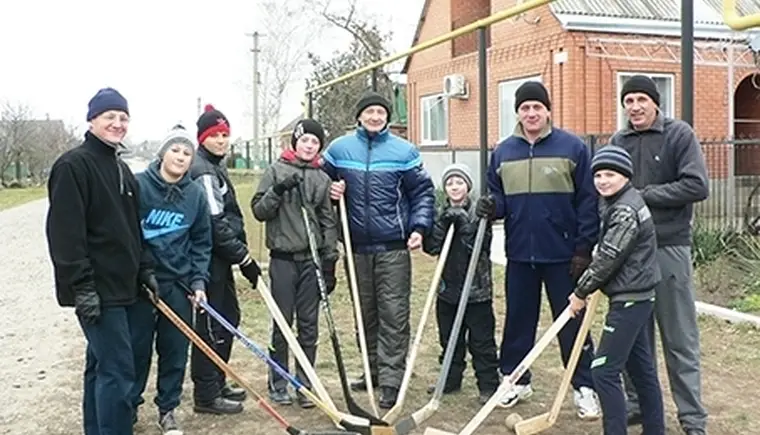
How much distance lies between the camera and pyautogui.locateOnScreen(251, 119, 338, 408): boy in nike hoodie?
4762mm

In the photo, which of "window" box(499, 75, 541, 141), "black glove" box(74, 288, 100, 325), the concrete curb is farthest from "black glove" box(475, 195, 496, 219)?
"window" box(499, 75, 541, 141)

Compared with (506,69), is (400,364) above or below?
below

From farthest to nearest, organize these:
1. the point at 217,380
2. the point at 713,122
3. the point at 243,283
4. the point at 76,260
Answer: the point at 713,122, the point at 243,283, the point at 217,380, the point at 76,260

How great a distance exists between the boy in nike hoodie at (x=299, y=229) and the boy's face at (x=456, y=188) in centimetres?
73

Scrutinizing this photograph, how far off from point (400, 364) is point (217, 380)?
111 cm

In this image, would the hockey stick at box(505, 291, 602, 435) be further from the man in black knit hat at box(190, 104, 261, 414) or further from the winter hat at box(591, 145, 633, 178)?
the man in black knit hat at box(190, 104, 261, 414)

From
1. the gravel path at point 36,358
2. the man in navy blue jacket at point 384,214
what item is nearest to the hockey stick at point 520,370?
the man in navy blue jacket at point 384,214

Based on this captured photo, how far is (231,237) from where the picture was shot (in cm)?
462

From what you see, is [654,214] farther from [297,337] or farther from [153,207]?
[153,207]

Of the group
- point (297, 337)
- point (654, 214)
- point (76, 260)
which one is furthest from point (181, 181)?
point (654, 214)

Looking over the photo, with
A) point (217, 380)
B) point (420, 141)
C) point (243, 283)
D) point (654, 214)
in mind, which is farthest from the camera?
point (420, 141)

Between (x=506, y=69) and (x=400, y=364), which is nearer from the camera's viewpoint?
(x=400, y=364)

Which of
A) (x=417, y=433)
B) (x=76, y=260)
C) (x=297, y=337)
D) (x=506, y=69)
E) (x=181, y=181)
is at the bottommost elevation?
(x=417, y=433)

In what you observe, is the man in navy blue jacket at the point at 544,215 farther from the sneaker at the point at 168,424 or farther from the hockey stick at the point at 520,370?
the sneaker at the point at 168,424
